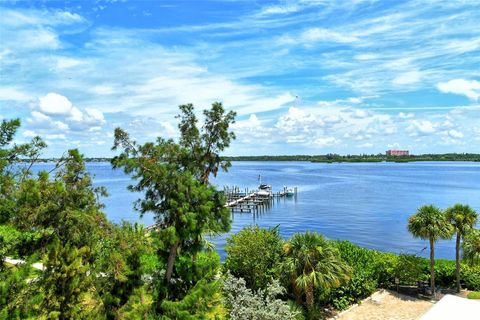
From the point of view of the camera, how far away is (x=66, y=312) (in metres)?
11.6

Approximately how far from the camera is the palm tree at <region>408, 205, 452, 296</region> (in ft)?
73.8

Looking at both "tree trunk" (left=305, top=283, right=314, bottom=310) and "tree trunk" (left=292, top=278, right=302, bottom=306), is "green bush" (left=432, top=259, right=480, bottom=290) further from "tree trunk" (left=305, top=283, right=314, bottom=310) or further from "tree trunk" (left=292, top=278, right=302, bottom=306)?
"tree trunk" (left=305, top=283, right=314, bottom=310)

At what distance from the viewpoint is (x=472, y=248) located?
71.4 ft

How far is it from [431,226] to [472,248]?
2.32 meters

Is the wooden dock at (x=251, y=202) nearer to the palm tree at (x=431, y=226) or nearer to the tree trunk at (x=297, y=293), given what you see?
the palm tree at (x=431, y=226)

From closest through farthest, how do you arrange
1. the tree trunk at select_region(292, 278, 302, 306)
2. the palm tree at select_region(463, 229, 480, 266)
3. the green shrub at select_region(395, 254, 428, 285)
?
the tree trunk at select_region(292, 278, 302, 306), the palm tree at select_region(463, 229, 480, 266), the green shrub at select_region(395, 254, 428, 285)

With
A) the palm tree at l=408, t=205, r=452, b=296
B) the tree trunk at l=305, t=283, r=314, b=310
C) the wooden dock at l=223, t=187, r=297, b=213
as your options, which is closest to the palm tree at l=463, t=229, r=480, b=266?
the palm tree at l=408, t=205, r=452, b=296

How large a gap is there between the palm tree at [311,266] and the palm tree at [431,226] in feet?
21.2

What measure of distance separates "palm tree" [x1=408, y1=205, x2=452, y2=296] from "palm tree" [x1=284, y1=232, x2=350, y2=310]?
21.2ft

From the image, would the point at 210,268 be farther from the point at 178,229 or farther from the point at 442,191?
the point at 442,191

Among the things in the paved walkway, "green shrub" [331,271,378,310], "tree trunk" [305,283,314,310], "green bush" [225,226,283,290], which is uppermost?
"green bush" [225,226,283,290]

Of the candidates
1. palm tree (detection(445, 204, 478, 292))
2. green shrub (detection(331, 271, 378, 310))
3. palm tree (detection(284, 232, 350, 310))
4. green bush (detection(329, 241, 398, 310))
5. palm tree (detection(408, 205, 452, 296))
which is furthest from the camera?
palm tree (detection(445, 204, 478, 292))

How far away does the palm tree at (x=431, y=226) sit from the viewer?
22.5 metres

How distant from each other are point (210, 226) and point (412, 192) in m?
86.3
